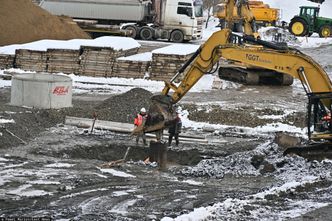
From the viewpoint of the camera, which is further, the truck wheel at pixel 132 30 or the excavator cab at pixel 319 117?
the truck wheel at pixel 132 30

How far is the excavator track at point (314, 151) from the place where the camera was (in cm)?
1389

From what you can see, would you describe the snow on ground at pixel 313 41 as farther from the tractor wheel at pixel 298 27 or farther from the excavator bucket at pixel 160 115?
the excavator bucket at pixel 160 115

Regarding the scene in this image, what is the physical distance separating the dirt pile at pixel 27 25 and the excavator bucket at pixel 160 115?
1896 cm

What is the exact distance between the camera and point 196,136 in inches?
673

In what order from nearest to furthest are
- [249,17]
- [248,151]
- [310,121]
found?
[310,121]
[248,151]
[249,17]

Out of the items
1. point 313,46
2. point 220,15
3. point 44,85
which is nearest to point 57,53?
point 44,85

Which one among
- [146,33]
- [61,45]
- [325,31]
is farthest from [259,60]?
[325,31]

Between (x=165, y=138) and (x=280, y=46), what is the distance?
12.5ft

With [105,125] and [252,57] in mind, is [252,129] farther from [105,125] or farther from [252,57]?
[252,57]

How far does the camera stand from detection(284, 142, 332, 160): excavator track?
13893 mm

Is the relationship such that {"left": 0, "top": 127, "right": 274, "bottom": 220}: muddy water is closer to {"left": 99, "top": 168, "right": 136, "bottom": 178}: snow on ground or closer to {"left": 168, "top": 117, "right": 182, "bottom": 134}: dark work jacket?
{"left": 99, "top": 168, "right": 136, "bottom": 178}: snow on ground

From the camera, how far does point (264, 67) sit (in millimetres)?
14094

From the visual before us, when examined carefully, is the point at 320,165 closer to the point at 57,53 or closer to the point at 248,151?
the point at 248,151

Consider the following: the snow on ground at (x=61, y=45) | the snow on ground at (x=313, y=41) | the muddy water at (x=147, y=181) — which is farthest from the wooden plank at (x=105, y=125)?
the snow on ground at (x=313, y=41)
